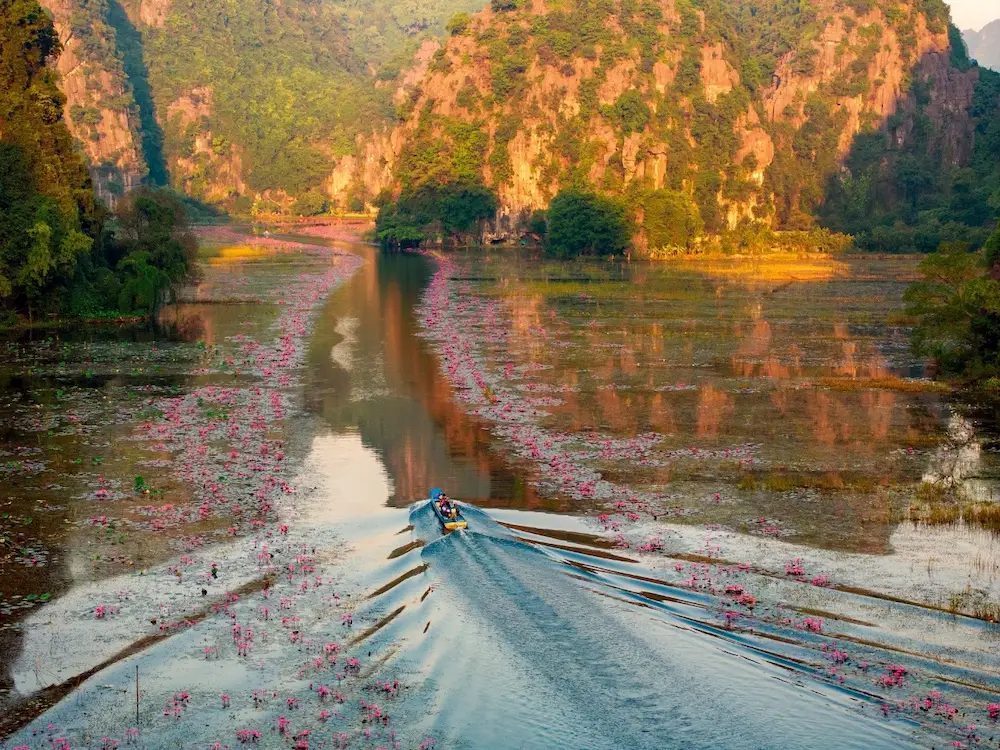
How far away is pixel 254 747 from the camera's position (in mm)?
17219

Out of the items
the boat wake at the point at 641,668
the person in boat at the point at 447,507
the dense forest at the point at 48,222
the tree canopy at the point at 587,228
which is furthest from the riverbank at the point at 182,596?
the tree canopy at the point at 587,228

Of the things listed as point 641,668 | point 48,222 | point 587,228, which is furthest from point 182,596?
point 587,228

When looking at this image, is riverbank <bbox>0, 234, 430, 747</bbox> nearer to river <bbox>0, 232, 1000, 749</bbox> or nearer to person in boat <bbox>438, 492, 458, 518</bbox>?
river <bbox>0, 232, 1000, 749</bbox>

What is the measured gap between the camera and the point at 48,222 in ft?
204

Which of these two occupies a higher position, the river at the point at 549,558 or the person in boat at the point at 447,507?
the person in boat at the point at 447,507

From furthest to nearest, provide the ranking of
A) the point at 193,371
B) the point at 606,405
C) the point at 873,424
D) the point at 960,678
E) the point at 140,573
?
the point at 193,371 < the point at 606,405 < the point at 873,424 < the point at 140,573 < the point at 960,678

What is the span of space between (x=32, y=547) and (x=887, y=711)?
18.5 meters

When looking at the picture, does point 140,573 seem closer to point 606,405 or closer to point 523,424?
point 523,424

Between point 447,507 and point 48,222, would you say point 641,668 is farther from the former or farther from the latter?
point 48,222

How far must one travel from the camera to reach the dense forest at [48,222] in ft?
201

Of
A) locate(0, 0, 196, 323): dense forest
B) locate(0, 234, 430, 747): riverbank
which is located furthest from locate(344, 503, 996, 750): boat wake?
locate(0, 0, 196, 323): dense forest

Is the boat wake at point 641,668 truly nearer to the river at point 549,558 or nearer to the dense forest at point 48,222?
the river at point 549,558

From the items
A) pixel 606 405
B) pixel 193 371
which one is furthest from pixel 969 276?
pixel 193 371

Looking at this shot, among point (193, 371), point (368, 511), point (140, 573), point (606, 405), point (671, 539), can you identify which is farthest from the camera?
point (193, 371)
